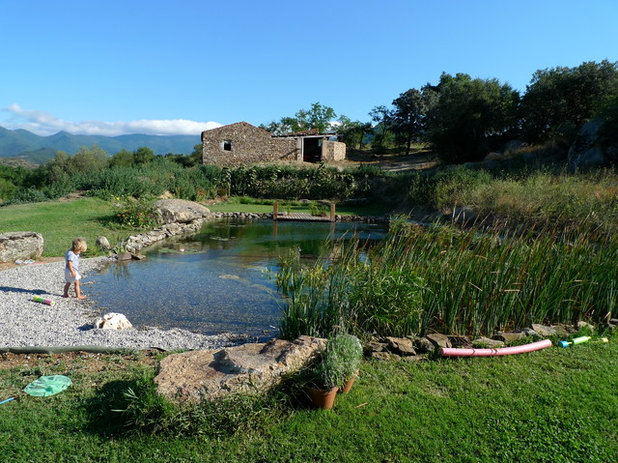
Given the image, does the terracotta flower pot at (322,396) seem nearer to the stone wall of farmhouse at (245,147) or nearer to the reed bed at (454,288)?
the reed bed at (454,288)

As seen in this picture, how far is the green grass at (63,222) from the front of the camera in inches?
437

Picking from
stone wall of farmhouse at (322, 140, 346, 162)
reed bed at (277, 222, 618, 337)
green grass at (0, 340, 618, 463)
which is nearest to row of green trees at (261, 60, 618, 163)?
stone wall of farmhouse at (322, 140, 346, 162)

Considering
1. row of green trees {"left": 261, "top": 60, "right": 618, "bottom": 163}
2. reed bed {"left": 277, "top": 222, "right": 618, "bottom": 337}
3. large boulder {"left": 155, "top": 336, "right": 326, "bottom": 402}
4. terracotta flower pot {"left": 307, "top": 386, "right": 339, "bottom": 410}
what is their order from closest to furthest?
1. large boulder {"left": 155, "top": 336, "right": 326, "bottom": 402}
2. terracotta flower pot {"left": 307, "top": 386, "right": 339, "bottom": 410}
3. reed bed {"left": 277, "top": 222, "right": 618, "bottom": 337}
4. row of green trees {"left": 261, "top": 60, "right": 618, "bottom": 163}

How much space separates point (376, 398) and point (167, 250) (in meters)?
9.56

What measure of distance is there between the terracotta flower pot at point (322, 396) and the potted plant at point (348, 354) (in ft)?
0.44

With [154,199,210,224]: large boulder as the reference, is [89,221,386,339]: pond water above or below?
below

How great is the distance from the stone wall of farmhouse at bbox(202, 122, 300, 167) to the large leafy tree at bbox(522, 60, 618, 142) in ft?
56.5

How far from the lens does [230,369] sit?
3.26 metres

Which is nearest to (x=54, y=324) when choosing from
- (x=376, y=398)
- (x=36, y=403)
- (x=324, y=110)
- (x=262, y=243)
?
(x=36, y=403)

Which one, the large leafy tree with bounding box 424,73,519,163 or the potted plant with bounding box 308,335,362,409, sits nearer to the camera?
the potted plant with bounding box 308,335,362,409

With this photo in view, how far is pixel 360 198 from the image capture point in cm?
2522

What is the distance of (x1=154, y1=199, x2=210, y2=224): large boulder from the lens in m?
15.9

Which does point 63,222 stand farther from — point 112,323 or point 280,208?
point 280,208

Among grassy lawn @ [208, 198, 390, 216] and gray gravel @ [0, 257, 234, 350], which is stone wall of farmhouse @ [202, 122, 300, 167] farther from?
gray gravel @ [0, 257, 234, 350]
